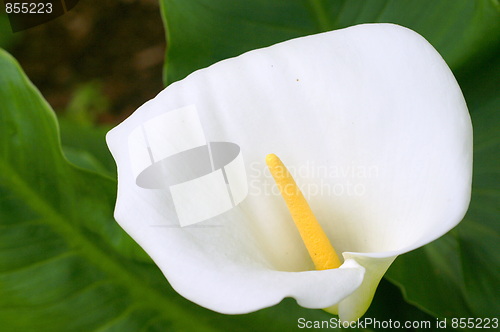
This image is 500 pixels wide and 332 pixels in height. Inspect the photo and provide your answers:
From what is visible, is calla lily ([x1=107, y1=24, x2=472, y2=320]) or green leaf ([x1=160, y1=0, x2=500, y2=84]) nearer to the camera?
calla lily ([x1=107, y1=24, x2=472, y2=320])

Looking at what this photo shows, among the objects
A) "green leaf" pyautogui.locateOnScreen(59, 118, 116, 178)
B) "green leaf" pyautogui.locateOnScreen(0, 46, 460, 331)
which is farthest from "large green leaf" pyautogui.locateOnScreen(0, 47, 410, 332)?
"green leaf" pyautogui.locateOnScreen(59, 118, 116, 178)

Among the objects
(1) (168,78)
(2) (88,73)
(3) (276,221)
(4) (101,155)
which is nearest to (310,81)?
(3) (276,221)

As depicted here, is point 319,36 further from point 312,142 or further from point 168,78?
point 168,78

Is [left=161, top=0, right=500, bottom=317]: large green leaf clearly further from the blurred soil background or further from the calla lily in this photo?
the blurred soil background

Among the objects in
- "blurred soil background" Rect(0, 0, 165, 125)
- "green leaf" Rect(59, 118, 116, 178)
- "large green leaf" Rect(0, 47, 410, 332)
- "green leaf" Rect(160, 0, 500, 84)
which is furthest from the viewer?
"blurred soil background" Rect(0, 0, 165, 125)

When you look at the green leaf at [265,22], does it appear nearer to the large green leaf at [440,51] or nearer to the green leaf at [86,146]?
the large green leaf at [440,51]

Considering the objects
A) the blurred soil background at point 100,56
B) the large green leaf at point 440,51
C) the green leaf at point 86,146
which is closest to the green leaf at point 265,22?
Answer: the large green leaf at point 440,51

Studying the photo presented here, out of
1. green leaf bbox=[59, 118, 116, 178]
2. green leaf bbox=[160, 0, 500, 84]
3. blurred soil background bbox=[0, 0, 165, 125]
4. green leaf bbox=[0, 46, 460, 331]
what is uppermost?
green leaf bbox=[160, 0, 500, 84]

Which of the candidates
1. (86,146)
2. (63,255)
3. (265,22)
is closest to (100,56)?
(86,146)
